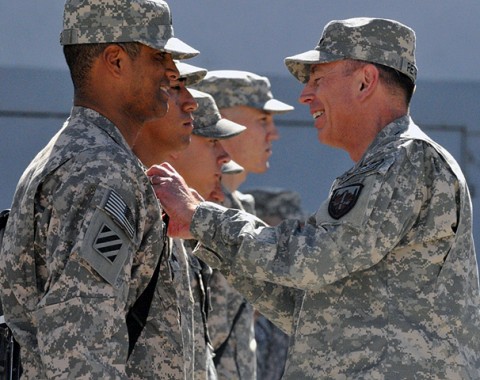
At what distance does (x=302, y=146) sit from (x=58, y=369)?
5.95 m

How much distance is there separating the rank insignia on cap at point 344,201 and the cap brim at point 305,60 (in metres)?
Result: 0.52

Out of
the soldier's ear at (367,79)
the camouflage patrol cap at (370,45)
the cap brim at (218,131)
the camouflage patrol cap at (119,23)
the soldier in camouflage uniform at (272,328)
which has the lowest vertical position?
the soldier in camouflage uniform at (272,328)

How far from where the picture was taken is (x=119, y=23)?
4195 millimetres

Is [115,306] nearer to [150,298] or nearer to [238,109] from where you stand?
[150,298]

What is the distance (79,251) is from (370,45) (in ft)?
4.62

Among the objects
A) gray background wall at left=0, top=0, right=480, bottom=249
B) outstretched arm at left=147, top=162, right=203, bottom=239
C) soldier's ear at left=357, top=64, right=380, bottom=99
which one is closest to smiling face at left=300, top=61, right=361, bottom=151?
soldier's ear at left=357, top=64, right=380, bottom=99

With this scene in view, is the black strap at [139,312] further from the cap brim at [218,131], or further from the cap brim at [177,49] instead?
the cap brim at [218,131]

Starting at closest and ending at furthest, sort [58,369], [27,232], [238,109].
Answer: [58,369], [27,232], [238,109]

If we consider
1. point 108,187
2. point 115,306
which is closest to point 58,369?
point 115,306

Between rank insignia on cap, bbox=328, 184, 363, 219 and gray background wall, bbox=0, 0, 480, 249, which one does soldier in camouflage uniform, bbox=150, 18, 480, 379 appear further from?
gray background wall, bbox=0, 0, 480, 249

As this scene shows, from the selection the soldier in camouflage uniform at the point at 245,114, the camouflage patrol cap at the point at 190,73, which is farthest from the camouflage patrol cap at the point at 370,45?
the soldier in camouflage uniform at the point at 245,114

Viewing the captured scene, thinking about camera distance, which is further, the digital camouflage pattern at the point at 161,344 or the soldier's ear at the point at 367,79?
the soldier's ear at the point at 367,79

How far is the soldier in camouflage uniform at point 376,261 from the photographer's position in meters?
4.32

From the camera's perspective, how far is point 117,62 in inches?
166
